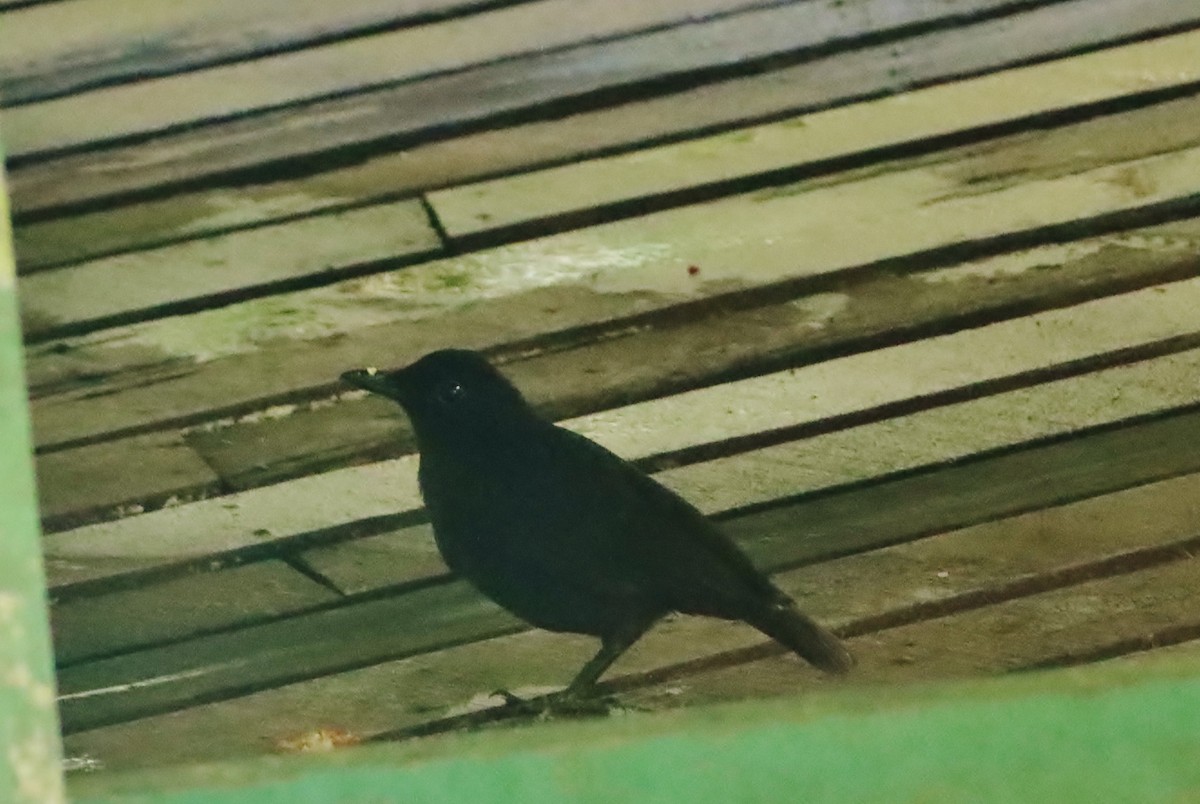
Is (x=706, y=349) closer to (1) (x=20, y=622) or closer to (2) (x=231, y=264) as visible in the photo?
(2) (x=231, y=264)

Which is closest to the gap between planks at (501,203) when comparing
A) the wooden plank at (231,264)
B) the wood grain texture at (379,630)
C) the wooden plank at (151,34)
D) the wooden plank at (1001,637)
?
the wooden plank at (231,264)

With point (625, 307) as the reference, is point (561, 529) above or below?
below

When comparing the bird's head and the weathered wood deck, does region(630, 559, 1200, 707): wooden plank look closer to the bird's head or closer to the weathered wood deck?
the weathered wood deck

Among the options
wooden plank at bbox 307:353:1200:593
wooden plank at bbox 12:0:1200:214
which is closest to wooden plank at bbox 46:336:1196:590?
wooden plank at bbox 307:353:1200:593

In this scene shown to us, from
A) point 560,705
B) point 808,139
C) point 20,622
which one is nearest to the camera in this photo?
point 20,622

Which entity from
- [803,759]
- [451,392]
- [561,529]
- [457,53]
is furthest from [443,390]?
[803,759]

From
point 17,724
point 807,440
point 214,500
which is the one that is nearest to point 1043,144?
point 807,440

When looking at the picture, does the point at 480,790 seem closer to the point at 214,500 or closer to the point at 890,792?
the point at 890,792

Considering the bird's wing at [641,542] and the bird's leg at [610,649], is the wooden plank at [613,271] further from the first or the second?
the bird's leg at [610,649]
